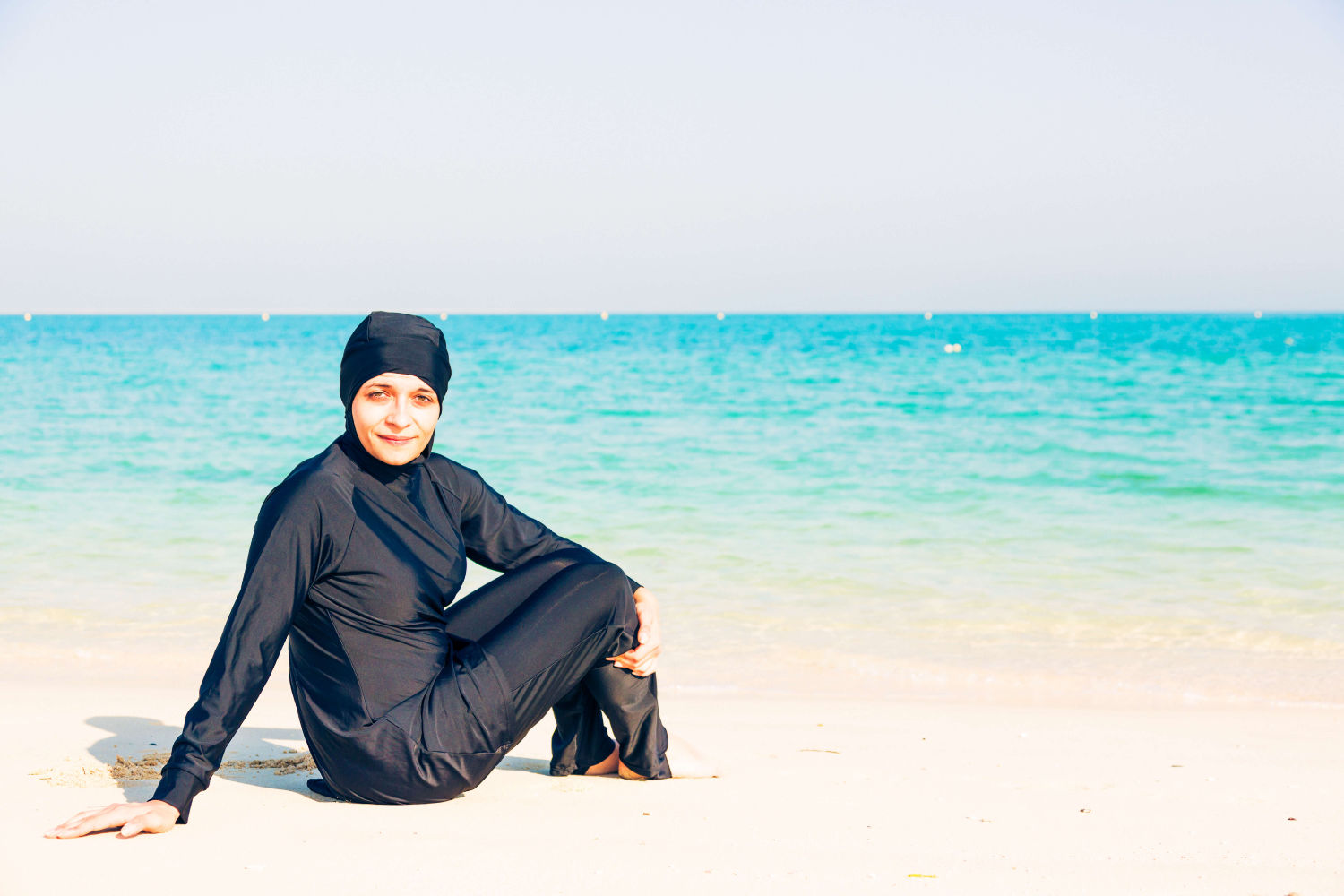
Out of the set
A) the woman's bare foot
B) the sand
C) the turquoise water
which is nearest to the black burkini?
the sand

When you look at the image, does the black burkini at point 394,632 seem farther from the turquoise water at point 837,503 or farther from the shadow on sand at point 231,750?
the turquoise water at point 837,503

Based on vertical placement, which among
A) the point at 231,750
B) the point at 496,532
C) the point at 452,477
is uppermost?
the point at 452,477

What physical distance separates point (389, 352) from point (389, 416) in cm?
16

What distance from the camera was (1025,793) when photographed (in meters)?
3.37

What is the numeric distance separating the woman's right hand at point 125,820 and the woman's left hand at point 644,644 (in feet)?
3.87

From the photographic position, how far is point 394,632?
285cm

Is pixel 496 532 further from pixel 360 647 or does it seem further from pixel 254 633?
pixel 254 633

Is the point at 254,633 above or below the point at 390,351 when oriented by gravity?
below

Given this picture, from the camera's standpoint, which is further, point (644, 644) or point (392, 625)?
point (644, 644)

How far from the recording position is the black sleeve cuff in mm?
2619

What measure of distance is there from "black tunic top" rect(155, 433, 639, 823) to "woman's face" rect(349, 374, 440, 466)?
0.06 metres

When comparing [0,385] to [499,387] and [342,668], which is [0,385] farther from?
[342,668]

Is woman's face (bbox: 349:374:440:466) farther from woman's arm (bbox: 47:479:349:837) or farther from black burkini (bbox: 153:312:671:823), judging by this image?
woman's arm (bbox: 47:479:349:837)

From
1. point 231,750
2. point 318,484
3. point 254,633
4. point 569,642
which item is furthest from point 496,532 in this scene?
point 231,750
